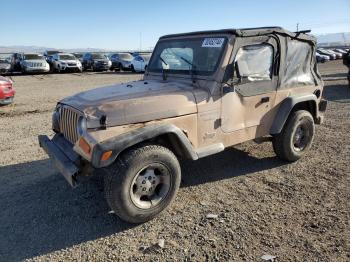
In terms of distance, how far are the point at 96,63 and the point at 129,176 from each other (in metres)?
25.4

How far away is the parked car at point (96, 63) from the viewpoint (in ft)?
90.8

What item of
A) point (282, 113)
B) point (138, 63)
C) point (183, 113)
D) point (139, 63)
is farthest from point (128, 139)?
point (138, 63)

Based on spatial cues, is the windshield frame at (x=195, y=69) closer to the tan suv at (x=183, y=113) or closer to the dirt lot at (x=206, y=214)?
the tan suv at (x=183, y=113)

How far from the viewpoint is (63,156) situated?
4.02 m

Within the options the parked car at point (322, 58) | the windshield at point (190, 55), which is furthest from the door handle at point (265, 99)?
the parked car at point (322, 58)

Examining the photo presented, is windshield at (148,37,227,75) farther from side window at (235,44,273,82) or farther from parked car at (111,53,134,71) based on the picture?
parked car at (111,53,134,71)

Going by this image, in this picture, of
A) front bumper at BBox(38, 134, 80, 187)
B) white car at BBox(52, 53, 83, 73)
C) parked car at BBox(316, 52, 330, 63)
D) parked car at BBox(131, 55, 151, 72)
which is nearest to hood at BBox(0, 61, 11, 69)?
white car at BBox(52, 53, 83, 73)

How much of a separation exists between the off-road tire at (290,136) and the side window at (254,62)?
0.84 metres

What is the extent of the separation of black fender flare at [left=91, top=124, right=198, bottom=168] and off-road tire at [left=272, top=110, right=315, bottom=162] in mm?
2040

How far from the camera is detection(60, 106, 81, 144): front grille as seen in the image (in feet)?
13.1

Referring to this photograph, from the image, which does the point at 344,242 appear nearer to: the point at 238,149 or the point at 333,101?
the point at 238,149

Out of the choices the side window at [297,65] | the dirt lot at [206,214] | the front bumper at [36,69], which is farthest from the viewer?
the front bumper at [36,69]

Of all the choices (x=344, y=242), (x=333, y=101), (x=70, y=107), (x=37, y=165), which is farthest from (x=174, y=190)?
(x=333, y=101)

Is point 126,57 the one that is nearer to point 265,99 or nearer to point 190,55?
point 190,55
